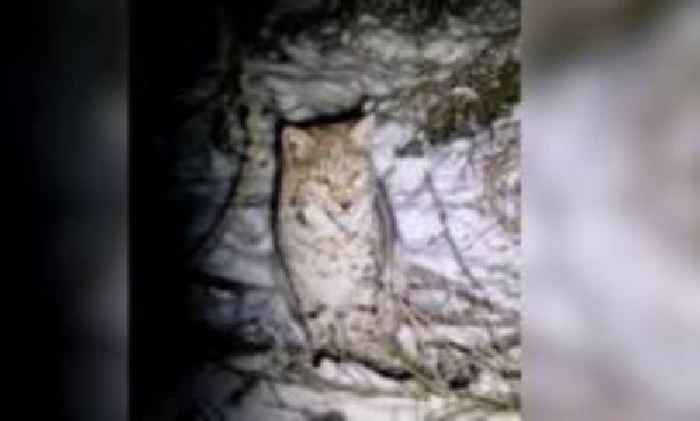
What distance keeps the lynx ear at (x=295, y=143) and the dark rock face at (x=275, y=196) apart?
2 cm

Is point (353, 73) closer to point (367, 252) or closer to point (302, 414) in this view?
point (367, 252)

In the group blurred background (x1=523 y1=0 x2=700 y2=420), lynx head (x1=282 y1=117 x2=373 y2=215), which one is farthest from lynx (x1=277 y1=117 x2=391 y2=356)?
blurred background (x1=523 y1=0 x2=700 y2=420)

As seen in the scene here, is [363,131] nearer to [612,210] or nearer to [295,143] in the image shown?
[295,143]

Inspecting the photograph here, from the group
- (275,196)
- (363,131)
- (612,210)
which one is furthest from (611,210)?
(275,196)

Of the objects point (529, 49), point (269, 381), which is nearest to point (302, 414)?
point (269, 381)

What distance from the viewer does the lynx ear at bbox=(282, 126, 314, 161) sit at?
1.45 metres

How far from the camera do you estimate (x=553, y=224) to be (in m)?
1.15

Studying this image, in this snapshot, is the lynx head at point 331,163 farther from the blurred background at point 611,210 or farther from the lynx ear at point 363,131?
the blurred background at point 611,210

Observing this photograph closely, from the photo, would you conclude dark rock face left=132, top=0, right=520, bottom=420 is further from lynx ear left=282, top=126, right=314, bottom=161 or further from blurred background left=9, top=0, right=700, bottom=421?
blurred background left=9, top=0, right=700, bottom=421

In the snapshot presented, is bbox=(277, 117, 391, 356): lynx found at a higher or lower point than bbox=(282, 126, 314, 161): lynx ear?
lower

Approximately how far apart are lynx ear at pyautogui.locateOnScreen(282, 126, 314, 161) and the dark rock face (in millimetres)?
17

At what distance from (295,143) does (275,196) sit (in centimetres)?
9

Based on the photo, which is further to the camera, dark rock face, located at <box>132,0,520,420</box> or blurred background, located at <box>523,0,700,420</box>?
dark rock face, located at <box>132,0,520,420</box>

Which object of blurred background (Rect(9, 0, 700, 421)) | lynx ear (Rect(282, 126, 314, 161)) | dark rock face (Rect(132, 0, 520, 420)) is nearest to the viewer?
blurred background (Rect(9, 0, 700, 421))
